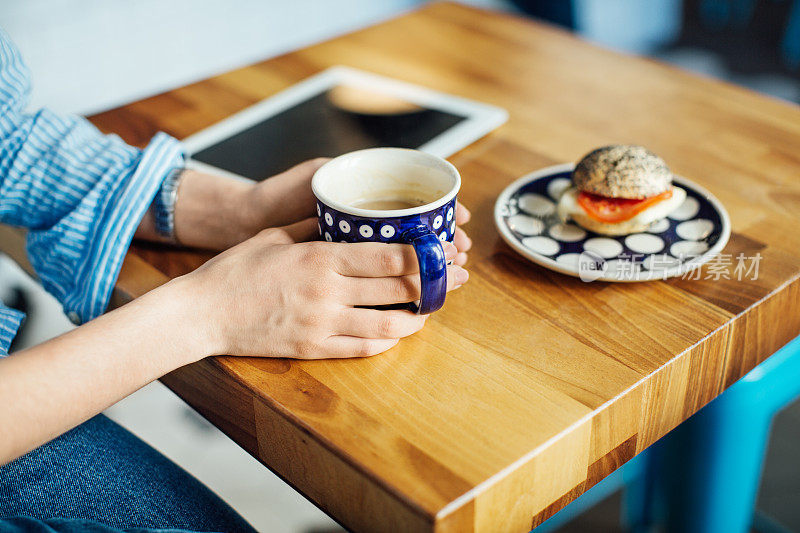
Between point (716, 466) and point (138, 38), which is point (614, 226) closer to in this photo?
point (716, 466)

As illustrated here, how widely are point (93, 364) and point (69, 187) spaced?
0.98 ft

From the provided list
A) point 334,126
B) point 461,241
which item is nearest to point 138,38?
point 334,126

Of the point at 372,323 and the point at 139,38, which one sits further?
the point at 139,38

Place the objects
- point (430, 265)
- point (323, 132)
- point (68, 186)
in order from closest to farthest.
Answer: point (430, 265) < point (68, 186) < point (323, 132)

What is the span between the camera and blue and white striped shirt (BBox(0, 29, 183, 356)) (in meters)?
0.80

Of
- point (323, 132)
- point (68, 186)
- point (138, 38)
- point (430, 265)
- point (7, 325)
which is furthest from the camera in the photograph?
point (138, 38)

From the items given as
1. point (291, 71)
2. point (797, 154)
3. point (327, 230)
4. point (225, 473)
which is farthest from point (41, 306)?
point (797, 154)

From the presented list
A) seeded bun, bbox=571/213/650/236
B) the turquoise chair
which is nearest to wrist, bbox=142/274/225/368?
seeded bun, bbox=571/213/650/236

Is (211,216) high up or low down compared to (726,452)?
up

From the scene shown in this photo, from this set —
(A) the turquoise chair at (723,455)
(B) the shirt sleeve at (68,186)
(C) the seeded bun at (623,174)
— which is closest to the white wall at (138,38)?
(B) the shirt sleeve at (68,186)

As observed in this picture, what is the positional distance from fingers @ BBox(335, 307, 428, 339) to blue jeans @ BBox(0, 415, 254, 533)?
0.74 ft

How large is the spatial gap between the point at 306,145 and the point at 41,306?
1007 mm

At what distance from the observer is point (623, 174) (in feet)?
2.51

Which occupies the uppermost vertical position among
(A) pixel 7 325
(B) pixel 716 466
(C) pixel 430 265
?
(C) pixel 430 265
